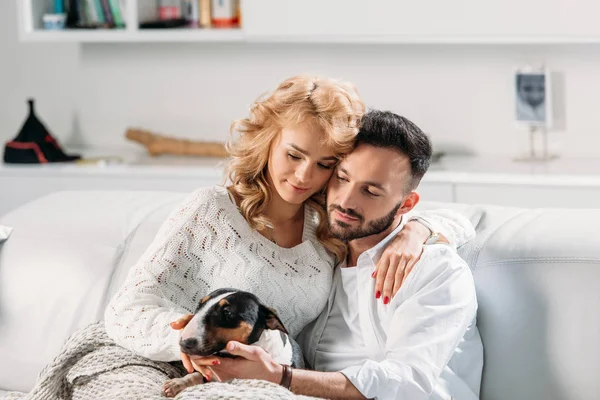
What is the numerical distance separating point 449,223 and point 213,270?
52 cm

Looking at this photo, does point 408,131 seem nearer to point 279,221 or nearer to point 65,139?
point 279,221

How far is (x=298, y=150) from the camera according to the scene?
1933 millimetres

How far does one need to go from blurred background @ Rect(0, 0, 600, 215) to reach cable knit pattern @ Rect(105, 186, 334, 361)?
146cm

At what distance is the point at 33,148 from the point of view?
3.83 meters

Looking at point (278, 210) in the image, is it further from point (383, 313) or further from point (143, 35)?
point (143, 35)

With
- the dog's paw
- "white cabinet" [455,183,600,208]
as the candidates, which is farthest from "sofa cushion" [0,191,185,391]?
"white cabinet" [455,183,600,208]

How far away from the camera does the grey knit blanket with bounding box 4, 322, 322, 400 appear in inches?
71.3

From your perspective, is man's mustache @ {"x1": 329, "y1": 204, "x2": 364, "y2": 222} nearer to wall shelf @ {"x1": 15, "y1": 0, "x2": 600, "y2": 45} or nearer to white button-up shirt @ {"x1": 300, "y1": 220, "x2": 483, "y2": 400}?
white button-up shirt @ {"x1": 300, "y1": 220, "x2": 483, "y2": 400}

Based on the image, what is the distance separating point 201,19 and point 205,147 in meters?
0.52

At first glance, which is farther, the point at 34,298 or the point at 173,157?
the point at 173,157

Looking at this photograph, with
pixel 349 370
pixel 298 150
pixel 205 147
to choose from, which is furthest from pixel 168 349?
pixel 205 147

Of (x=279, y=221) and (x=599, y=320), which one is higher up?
(x=279, y=221)

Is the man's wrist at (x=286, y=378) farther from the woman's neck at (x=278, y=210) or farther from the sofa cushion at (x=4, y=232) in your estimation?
the sofa cushion at (x=4, y=232)

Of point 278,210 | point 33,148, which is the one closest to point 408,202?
point 278,210
